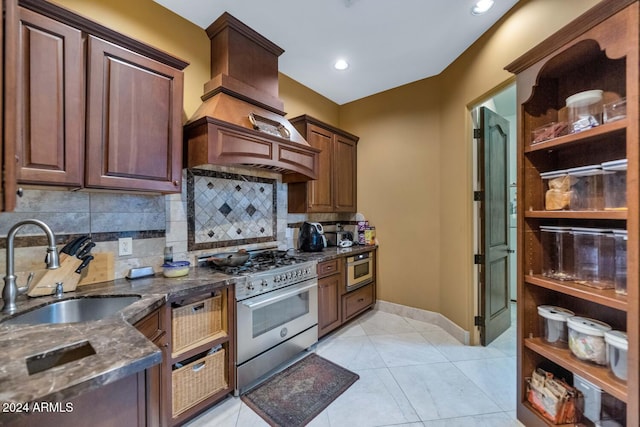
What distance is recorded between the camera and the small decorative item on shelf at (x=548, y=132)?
1480mm

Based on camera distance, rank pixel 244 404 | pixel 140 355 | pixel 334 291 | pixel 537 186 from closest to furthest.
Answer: pixel 140 355
pixel 537 186
pixel 244 404
pixel 334 291

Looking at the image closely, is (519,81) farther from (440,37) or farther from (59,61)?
(59,61)

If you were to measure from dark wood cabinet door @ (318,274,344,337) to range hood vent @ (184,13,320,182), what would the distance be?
117cm

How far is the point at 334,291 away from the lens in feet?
9.32

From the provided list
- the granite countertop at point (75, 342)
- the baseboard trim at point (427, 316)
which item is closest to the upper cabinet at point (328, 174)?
the baseboard trim at point (427, 316)

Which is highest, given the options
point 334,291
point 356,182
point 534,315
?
point 356,182

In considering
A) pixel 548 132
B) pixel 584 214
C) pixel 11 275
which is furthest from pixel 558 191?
pixel 11 275

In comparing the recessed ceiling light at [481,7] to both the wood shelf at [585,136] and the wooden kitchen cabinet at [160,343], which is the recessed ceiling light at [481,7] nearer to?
the wood shelf at [585,136]

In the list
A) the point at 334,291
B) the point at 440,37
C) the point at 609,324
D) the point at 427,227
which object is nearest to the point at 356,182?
the point at 427,227

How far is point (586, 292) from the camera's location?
1273 millimetres

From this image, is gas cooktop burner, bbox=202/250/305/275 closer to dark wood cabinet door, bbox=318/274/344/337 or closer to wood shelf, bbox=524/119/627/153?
dark wood cabinet door, bbox=318/274/344/337

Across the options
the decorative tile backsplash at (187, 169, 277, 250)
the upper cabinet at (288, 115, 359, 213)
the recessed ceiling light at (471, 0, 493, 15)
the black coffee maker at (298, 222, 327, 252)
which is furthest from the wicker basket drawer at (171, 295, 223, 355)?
the recessed ceiling light at (471, 0, 493, 15)

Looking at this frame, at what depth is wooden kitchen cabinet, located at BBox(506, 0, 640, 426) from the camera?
107cm

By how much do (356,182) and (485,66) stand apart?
192cm
